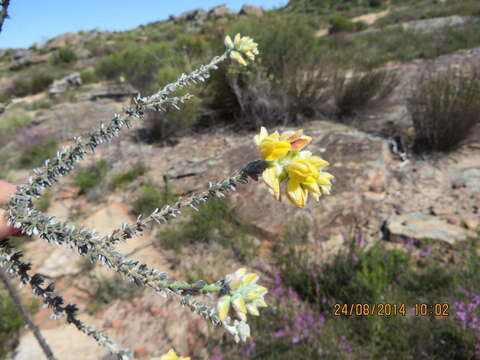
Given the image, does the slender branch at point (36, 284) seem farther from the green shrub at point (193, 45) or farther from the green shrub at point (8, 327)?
the green shrub at point (193, 45)

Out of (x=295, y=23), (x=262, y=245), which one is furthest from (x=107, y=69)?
(x=262, y=245)

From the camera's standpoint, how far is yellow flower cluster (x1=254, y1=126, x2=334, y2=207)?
0.61 m

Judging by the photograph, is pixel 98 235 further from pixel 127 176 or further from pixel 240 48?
pixel 127 176

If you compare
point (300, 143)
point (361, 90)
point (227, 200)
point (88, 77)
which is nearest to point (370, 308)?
point (300, 143)

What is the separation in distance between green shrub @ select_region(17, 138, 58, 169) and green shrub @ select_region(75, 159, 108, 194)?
1.62 m

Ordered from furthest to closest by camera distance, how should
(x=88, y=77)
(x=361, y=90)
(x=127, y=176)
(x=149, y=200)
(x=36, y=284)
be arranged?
(x=88, y=77) < (x=361, y=90) < (x=127, y=176) < (x=149, y=200) < (x=36, y=284)

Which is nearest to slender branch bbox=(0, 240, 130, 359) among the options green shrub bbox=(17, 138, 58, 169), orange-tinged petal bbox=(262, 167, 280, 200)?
orange-tinged petal bbox=(262, 167, 280, 200)

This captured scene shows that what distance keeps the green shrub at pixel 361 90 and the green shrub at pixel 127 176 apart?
4.10 meters

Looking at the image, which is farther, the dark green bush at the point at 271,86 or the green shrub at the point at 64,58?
the green shrub at the point at 64,58

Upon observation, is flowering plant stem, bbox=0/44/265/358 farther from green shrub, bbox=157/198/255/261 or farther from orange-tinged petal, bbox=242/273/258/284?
green shrub, bbox=157/198/255/261

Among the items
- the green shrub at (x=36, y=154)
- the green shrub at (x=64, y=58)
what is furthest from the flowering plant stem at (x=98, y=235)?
the green shrub at (x=64, y=58)

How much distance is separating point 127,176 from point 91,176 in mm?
749

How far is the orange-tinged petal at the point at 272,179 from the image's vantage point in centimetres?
58

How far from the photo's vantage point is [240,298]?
484 millimetres
